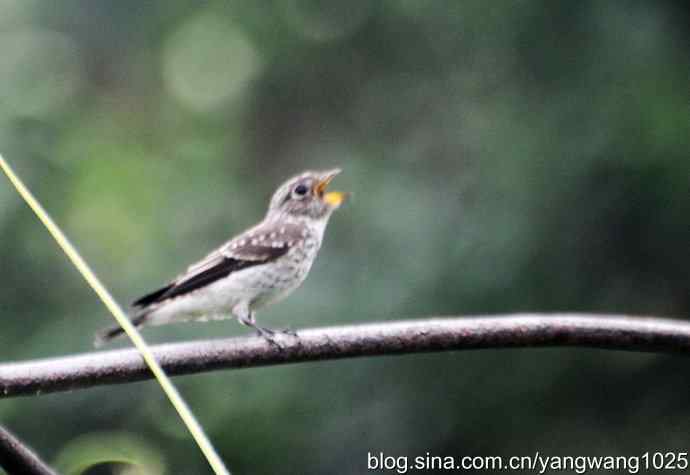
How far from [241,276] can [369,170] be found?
2831 mm

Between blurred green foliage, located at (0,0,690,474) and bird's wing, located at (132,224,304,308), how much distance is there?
108cm

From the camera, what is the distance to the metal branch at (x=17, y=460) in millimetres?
1842

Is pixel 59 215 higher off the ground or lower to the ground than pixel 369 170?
lower

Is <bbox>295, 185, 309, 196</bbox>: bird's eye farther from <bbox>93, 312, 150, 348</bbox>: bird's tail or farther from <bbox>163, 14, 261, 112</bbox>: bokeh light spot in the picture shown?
<bbox>163, 14, 261, 112</bbox>: bokeh light spot

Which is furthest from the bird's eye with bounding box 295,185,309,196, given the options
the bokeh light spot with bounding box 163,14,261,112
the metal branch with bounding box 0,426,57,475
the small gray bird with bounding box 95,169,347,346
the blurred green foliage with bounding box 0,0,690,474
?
the metal branch with bounding box 0,426,57,475

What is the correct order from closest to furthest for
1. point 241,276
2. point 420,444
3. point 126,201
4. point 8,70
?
point 241,276, point 420,444, point 126,201, point 8,70

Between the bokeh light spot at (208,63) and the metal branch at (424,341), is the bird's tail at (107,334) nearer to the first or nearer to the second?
the metal branch at (424,341)

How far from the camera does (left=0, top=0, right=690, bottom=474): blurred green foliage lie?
21.1ft

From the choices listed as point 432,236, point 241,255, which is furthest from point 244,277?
point 432,236

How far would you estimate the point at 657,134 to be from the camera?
6719 millimetres

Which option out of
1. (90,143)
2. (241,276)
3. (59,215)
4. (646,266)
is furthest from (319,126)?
(241,276)

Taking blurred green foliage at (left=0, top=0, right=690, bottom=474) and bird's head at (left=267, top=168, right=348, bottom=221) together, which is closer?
bird's head at (left=267, top=168, right=348, bottom=221)

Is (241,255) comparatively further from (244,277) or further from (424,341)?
(424,341)

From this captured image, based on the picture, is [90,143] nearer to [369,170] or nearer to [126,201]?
[126,201]
